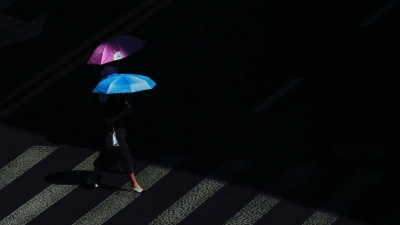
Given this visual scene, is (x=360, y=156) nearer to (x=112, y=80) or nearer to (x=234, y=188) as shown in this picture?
(x=234, y=188)

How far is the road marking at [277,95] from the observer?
1878cm

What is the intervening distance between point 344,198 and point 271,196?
3.40 feet

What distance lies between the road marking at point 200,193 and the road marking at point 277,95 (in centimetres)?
185

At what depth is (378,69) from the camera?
20219mm

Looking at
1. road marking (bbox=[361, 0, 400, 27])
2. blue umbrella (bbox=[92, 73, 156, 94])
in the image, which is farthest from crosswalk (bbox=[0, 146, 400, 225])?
road marking (bbox=[361, 0, 400, 27])

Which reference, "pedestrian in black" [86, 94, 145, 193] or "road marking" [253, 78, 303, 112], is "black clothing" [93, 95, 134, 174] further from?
"road marking" [253, 78, 303, 112]

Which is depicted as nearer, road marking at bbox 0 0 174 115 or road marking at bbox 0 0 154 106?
road marking at bbox 0 0 174 115

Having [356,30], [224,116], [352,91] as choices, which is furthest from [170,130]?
[356,30]

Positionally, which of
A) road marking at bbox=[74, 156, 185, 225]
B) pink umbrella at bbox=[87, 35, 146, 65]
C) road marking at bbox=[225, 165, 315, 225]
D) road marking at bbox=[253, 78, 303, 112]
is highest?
pink umbrella at bbox=[87, 35, 146, 65]

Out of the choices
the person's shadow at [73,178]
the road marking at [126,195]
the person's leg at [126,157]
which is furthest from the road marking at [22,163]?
the person's leg at [126,157]

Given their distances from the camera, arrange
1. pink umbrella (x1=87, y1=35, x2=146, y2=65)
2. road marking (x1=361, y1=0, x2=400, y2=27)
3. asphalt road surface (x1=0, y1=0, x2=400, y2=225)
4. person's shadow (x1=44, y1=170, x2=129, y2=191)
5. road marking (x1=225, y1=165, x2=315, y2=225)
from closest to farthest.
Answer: road marking (x1=225, y1=165, x2=315, y2=225), asphalt road surface (x1=0, y1=0, x2=400, y2=225), pink umbrella (x1=87, y1=35, x2=146, y2=65), person's shadow (x1=44, y1=170, x2=129, y2=191), road marking (x1=361, y1=0, x2=400, y2=27)

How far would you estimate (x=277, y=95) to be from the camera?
62.9ft

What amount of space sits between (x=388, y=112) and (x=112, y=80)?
5.23 meters

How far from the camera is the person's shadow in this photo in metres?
16.7
